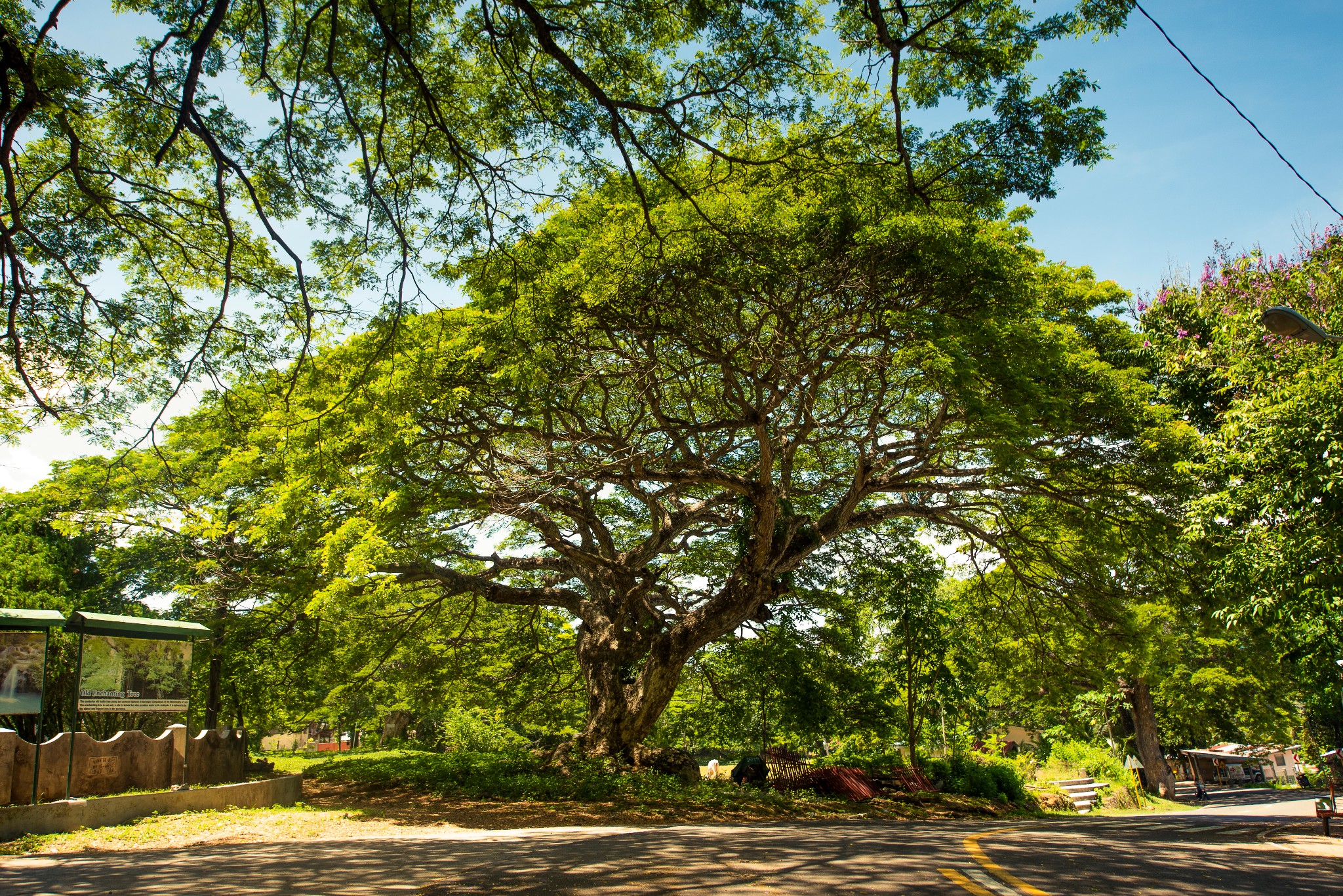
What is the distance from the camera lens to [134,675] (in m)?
11.5

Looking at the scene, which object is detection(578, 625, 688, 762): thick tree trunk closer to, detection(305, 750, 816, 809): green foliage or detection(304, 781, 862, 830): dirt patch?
detection(305, 750, 816, 809): green foliage

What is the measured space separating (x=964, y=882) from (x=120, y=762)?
11418 millimetres

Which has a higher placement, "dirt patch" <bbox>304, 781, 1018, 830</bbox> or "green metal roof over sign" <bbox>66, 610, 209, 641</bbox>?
"green metal roof over sign" <bbox>66, 610, 209, 641</bbox>

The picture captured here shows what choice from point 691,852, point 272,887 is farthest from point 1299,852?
point 272,887

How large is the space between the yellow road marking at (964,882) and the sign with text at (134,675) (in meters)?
10.8

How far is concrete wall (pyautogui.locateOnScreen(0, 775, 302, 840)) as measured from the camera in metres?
9.06

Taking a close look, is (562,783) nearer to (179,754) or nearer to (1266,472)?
(179,754)

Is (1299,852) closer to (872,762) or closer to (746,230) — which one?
(746,230)

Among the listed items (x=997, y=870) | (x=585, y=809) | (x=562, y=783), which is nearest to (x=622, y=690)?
(x=562, y=783)

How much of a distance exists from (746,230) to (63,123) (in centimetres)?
708

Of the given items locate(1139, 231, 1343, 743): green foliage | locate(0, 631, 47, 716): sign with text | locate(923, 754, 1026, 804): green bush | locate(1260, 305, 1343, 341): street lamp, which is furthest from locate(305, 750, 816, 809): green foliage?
locate(1260, 305, 1343, 341): street lamp

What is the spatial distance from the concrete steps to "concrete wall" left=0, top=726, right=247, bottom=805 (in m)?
20.3

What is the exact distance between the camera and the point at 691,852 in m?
7.39

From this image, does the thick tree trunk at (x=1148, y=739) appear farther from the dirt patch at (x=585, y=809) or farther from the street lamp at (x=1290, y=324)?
the street lamp at (x=1290, y=324)
